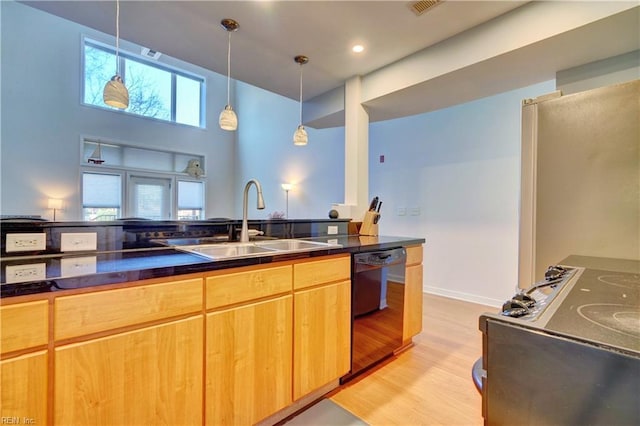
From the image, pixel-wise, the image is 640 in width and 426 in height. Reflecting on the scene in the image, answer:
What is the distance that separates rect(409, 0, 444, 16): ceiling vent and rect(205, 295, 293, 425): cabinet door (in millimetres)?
2055

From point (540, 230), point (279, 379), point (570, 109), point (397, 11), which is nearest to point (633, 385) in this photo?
point (279, 379)

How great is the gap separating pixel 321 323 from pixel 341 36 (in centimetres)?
216

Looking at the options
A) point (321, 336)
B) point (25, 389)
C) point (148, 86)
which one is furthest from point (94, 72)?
point (321, 336)

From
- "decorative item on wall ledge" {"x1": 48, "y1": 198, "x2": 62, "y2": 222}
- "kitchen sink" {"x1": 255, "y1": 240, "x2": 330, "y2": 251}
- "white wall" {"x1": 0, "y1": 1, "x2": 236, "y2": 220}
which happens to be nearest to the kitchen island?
"kitchen sink" {"x1": 255, "y1": 240, "x2": 330, "y2": 251}

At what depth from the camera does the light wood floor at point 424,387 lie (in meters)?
1.50

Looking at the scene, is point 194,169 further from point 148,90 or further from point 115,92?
point 115,92

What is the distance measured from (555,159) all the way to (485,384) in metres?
1.49

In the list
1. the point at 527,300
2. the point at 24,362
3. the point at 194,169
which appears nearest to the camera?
the point at 527,300

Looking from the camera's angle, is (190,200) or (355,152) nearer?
(355,152)

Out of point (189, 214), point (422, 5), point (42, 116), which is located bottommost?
point (189, 214)

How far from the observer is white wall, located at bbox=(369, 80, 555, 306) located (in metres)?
3.05

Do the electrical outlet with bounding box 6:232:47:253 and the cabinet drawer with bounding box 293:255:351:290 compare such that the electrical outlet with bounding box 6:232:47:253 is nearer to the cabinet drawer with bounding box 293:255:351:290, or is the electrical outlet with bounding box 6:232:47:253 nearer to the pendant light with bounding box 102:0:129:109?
the pendant light with bounding box 102:0:129:109

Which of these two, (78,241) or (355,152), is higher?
(355,152)

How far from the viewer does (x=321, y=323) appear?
60.7 inches
